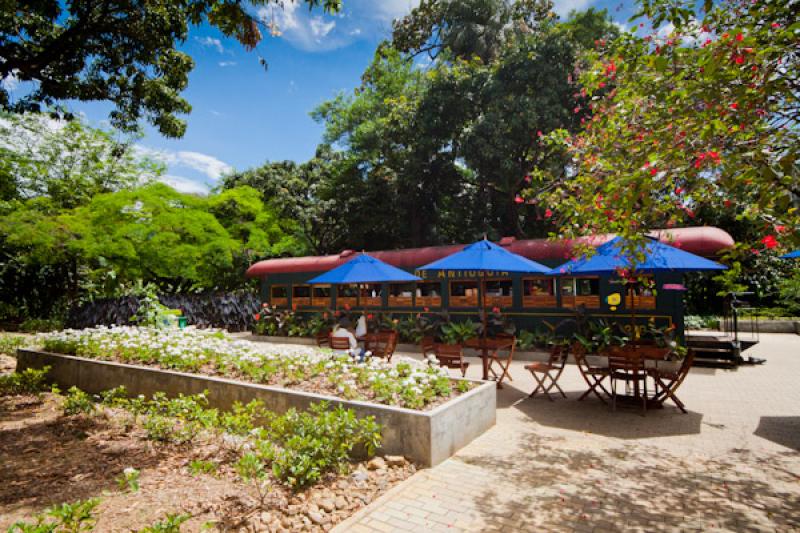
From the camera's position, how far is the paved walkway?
10.7 feet

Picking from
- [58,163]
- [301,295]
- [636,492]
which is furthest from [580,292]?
[58,163]

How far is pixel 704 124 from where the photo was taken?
3.37 m

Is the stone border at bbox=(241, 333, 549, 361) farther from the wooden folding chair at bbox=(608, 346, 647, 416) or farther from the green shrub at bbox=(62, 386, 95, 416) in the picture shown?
the green shrub at bbox=(62, 386, 95, 416)

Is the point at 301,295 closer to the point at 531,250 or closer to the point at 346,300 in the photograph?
the point at 346,300

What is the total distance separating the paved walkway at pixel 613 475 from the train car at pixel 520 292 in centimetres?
255

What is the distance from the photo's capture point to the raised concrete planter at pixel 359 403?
427cm

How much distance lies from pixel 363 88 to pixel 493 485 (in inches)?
983

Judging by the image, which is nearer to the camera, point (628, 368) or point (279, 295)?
point (628, 368)

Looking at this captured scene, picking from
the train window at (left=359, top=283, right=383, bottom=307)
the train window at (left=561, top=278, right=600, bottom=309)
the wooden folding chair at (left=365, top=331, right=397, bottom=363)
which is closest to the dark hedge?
the train window at (left=359, top=283, right=383, bottom=307)

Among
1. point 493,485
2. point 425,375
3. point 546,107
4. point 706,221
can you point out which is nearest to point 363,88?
point 546,107

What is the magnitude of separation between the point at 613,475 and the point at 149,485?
4291 millimetres

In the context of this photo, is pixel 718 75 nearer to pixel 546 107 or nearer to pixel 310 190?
pixel 546 107

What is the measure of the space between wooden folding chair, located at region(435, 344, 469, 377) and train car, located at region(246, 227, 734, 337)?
2.97 m

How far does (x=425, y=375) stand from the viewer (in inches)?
→ 205
